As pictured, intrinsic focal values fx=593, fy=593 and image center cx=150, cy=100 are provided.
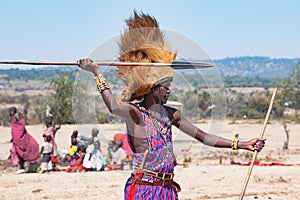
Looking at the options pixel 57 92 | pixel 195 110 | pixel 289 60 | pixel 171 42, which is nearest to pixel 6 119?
pixel 57 92

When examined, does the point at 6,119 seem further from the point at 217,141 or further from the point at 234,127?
the point at 217,141

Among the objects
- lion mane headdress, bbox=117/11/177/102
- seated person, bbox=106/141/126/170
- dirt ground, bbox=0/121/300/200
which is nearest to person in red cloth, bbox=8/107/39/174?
dirt ground, bbox=0/121/300/200

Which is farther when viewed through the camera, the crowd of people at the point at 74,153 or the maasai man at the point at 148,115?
the crowd of people at the point at 74,153

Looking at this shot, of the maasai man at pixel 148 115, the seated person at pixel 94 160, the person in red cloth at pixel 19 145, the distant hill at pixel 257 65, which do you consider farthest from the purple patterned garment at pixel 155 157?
the distant hill at pixel 257 65

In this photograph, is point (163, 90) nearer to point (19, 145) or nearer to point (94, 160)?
point (94, 160)

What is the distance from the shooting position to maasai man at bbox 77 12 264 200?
4.55m

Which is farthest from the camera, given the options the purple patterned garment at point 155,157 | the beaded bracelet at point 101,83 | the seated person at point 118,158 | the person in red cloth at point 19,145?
the person in red cloth at point 19,145

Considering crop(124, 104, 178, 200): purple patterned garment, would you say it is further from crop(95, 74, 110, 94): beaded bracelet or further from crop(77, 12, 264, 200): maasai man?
crop(95, 74, 110, 94): beaded bracelet

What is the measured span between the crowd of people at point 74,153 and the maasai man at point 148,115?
5.86 m

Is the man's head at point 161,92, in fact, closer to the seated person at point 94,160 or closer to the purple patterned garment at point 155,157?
the purple patterned garment at point 155,157

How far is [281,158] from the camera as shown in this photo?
1393cm

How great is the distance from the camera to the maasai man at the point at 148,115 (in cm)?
455

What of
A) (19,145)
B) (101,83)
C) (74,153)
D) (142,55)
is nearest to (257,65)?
(19,145)

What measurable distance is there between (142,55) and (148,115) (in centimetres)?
48
